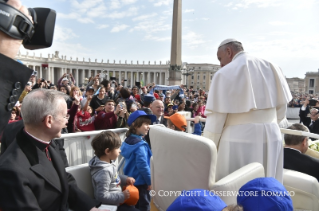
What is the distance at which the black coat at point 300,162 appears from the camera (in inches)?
126

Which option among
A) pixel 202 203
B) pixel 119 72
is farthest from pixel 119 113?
pixel 119 72

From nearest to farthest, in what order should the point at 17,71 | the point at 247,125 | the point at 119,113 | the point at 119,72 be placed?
the point at 17,71 → the point at 247,125 → the point at 119,113 → the point at 119,72

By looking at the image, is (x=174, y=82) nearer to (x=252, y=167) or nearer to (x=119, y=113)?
(x=119, y=113)

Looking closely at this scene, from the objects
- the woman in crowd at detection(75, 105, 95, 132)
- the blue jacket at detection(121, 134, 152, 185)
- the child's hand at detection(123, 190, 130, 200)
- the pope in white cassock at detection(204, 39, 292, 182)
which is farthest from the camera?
the woman in crowd at detection(75, 105, 95, 132)

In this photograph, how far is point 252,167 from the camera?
2369 millimetres

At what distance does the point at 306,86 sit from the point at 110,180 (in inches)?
4129

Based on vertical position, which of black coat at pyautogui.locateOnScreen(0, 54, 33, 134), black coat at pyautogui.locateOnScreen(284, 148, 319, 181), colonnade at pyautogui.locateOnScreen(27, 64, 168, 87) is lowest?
black coat at pyautogui.locateOnScreen(284, 148, 319, 181)

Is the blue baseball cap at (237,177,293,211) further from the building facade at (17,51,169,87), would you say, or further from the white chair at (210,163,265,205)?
the building facade at (17,51,169,87)

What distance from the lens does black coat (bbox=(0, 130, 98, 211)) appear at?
142 centimetres

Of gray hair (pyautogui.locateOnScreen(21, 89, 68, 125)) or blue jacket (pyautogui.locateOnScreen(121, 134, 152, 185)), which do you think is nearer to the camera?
gray hair (pyautogui.locateOnScreen(21, 89, 68, 125))

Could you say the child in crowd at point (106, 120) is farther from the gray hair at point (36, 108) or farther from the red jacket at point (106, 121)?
the gray hair at point (36, 108)

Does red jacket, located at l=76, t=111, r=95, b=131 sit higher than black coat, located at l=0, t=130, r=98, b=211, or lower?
lower

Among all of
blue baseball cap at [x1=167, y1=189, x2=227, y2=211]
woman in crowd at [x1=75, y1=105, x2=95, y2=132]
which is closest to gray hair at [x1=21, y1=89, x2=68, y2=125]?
blue baseball cap at [x1=167, y1=189, x2=227, y2=211]

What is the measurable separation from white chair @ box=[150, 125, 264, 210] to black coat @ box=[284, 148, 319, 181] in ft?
3.84
